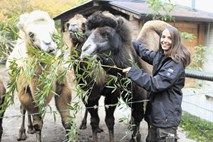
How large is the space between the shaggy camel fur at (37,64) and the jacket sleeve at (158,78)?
0.83 meters

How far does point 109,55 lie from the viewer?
3.73 metres

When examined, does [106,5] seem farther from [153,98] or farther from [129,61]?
[153,98]

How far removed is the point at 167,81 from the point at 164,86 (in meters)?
0.06

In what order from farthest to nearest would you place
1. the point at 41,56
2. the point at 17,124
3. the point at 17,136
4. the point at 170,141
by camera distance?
the point at 17,124, the point at 17,136, the point at 170,141, the point at 41,56

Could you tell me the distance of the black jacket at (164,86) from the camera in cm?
307

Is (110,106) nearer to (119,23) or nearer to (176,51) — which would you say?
(119,23)

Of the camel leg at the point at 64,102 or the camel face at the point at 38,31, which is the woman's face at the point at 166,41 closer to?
the camel face at the point at 38,31

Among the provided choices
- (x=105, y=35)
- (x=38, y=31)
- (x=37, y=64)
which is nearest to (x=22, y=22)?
(x=38, y=31)

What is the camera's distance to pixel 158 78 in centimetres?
311

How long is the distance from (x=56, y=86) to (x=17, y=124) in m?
2.14

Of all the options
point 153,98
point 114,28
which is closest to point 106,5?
point 114,28

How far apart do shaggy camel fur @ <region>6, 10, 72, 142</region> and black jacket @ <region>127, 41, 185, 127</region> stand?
3.07 ft

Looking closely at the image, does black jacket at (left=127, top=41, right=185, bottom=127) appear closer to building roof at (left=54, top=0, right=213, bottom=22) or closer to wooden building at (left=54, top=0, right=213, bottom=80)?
building roof at (left=54, top=0, right=213, bottom=22)

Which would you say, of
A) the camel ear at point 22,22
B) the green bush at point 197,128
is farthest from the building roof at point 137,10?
the camel ear at point 22,22
